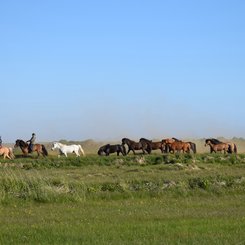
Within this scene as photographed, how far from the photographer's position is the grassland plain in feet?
34.4

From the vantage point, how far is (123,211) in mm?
14750

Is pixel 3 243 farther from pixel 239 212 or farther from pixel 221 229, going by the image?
pixel 239 212

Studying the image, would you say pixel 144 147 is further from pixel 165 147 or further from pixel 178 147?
pixel 178 147

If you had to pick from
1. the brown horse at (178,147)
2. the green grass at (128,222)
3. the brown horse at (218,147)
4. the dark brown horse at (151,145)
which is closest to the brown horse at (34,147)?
the dark brown horse at (151,145)

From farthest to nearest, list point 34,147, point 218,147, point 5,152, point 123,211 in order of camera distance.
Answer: point 218,147 → point 34,147 → point 5,152 → point 123,211

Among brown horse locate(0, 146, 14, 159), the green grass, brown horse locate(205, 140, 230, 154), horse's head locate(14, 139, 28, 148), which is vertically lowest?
the green grass

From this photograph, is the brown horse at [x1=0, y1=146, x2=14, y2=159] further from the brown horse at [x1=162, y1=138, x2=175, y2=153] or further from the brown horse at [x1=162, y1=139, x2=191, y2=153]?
the brown horse at [x1=162, y1=139, x2=191, y2=153]

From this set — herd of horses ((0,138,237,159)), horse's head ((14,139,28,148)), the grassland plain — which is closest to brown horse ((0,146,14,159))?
horse's head ((14,139,28,148))

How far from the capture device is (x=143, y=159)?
128ft

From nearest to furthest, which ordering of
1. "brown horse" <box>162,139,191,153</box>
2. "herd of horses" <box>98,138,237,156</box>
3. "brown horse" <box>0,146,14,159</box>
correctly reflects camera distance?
"brown horse" <box>0,146,14,159</box> < "brown horse" <box>162,139,191,153</box> < "herd of horses" <box>98,138,237,156</box>

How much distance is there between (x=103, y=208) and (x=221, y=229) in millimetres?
5279

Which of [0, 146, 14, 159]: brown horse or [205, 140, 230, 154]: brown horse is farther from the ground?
[0, 146, 14, 159]: brown horse

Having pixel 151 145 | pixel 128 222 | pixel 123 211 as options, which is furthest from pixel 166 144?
pixel 128 222

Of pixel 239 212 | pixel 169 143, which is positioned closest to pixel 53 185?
pixel 239 212
